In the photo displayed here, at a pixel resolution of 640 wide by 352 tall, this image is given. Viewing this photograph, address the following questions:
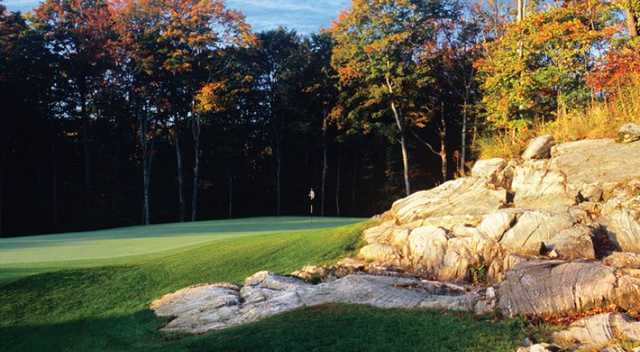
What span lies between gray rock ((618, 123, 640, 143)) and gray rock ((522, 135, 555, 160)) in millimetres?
1268

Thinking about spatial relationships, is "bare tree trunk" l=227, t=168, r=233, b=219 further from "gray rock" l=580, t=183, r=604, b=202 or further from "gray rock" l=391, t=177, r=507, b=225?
"gray rock" l=580, t=183, r=604, b=202

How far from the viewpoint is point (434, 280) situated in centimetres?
896

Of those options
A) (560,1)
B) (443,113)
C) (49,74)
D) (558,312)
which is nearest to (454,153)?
(443,113)

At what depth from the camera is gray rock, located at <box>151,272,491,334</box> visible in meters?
7.20

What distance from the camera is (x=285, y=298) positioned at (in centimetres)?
771

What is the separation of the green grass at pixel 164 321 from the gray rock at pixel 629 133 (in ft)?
17.6

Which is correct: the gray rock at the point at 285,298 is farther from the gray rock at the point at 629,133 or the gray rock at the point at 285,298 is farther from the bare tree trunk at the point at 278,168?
the bare tree trunk at the point at 278,168

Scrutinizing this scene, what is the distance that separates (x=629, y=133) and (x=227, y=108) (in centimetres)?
2354

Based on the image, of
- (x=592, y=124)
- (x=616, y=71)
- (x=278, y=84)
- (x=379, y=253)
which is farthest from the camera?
(x=278, y=84)

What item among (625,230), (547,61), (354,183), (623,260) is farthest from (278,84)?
(623,260)

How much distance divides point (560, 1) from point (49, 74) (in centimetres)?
2282

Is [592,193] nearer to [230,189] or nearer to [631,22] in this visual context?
[631,22]

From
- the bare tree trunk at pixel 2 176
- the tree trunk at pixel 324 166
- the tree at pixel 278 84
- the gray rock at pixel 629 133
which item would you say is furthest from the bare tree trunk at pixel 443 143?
the bare tree trunk at pixel 2 176

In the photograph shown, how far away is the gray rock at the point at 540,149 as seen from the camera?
11156 millimetres
